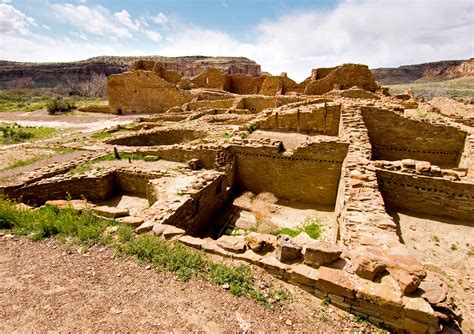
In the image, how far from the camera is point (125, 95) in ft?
92.3

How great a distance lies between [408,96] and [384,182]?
1504 cm

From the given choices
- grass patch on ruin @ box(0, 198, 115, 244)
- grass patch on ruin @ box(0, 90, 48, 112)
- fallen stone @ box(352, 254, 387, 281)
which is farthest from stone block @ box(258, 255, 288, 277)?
grass patch on ruin @ box(0, 90, 48, 112)

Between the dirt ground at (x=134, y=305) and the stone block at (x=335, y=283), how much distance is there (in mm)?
233

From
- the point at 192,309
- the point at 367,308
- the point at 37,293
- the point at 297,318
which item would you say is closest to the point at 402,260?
the point at 367,308

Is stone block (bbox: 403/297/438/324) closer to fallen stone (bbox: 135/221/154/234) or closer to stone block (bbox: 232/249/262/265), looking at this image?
stone block (bbox: 232/249/262/265)

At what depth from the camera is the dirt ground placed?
313 cm

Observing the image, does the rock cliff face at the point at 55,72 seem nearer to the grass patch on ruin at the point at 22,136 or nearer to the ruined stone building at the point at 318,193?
the grass patch on ruin at the point at 22,136

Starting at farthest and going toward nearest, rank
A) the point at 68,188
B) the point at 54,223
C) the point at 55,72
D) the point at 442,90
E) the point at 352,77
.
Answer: the point at 55,72 → the point at 442,90 → the point at 352,77 → the point at 68,188 → the point at 54,223

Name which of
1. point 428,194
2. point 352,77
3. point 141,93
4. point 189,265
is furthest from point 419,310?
point 141,93

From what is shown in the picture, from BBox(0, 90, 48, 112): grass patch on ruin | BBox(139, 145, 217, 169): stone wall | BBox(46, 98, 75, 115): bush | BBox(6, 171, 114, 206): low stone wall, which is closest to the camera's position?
BBox(6, 171, 114, 206): low stone wall

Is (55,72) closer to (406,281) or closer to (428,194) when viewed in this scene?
(428,194)

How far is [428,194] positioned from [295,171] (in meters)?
3.75

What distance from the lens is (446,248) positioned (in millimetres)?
5301

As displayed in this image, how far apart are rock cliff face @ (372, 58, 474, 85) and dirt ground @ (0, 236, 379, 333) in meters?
90.3
